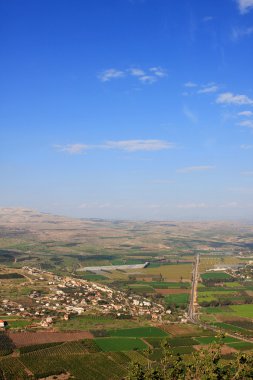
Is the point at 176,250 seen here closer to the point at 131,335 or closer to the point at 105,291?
the point at 105,291

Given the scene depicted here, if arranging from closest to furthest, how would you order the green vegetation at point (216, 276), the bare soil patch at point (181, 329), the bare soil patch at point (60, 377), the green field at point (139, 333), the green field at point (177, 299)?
the bare soil patch at point (60, 377), the green field at point (139, 333), the bare soil patch at point (181, 329), the green field at point (177, 299), the green vegetation at point (216, 276)

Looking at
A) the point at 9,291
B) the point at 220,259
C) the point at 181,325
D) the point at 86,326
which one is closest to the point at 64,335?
the point at 86,326

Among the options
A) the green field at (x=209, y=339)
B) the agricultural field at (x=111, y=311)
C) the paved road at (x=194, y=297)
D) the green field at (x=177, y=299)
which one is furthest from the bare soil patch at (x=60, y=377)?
the green field at (x=177, y=299)

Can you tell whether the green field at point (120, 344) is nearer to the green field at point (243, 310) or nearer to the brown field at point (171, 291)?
the green field at point (243, 310)

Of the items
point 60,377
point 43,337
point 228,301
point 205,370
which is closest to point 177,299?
point 228,301

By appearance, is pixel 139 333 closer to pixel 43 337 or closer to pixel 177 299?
pixel 43 337
